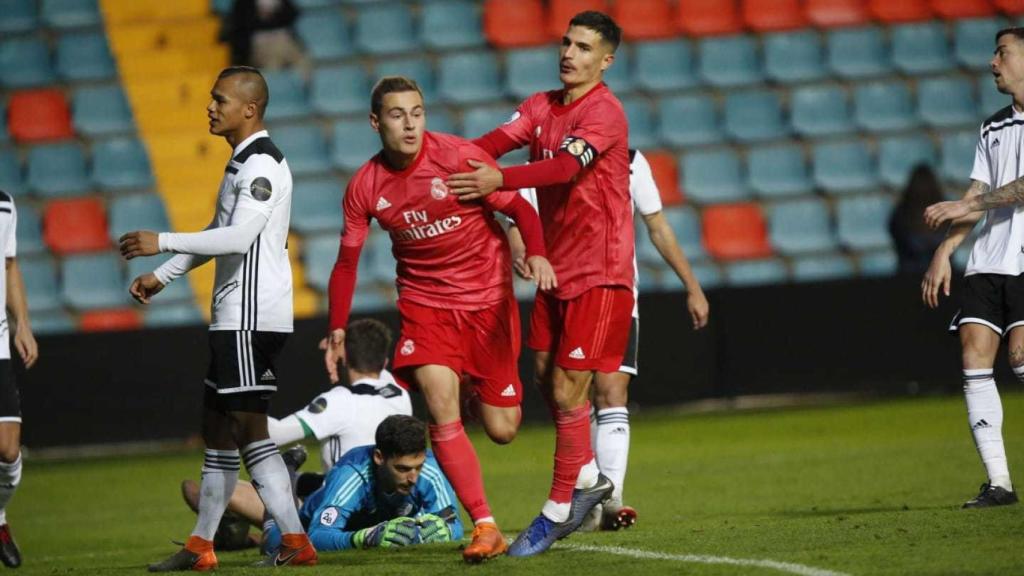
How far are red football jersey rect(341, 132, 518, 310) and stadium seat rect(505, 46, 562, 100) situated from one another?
34.2 ft

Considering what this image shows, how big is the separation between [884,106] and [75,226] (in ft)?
28.9

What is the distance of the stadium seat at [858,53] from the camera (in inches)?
685

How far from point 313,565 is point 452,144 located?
181 cm

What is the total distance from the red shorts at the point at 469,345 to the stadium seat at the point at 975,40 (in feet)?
41.7

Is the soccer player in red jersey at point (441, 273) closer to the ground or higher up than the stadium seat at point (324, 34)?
closer to the ground

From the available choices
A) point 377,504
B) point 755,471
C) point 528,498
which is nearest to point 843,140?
point 755,471

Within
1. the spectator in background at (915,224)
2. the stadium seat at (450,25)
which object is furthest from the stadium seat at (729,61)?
the spectator in background at (915,224)

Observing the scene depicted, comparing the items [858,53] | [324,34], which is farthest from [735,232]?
[324,34]

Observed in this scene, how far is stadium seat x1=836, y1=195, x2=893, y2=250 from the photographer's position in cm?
1619

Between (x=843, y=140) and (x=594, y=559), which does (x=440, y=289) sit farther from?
(x=843, y=140)

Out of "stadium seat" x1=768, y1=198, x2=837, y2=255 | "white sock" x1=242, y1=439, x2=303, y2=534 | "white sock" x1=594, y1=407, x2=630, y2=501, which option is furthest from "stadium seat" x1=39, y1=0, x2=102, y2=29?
"white sock" x1=242, y1=439, x2=303, y2=534

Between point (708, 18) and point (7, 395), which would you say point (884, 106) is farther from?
point (7, 395)

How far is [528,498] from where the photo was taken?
32.3 feet

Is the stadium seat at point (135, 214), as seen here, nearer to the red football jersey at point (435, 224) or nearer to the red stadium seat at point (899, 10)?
the red stadium seat at point (899, 10)
